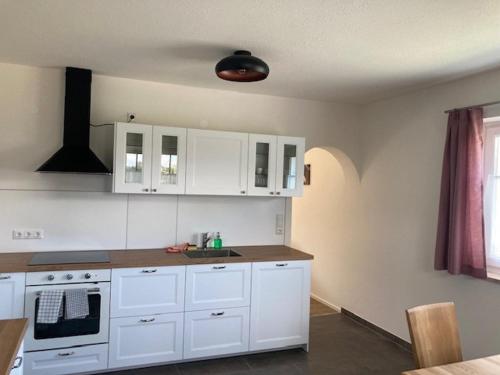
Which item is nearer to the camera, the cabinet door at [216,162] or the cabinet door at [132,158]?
the cabinet door at [132,158]

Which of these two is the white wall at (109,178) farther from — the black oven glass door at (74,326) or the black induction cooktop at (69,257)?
the black oven glass door at (74,326)

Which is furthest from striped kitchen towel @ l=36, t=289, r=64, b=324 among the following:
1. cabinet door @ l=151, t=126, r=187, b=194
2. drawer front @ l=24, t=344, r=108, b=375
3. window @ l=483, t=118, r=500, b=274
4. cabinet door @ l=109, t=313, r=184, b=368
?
window @ l=483, t=118, r=500, b=274

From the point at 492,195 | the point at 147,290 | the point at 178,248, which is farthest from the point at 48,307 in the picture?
the point at 492,195

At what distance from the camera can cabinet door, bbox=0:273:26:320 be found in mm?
2619

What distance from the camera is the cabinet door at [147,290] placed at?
289 cm

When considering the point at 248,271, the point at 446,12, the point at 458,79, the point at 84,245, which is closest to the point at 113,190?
the point at 84,245

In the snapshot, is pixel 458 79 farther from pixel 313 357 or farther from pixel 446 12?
pixel 313 357

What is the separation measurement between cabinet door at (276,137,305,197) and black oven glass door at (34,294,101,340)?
1.83 meters

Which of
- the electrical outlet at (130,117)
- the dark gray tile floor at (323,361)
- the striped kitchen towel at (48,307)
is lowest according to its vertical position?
the dark gray tile floor at (323,361)

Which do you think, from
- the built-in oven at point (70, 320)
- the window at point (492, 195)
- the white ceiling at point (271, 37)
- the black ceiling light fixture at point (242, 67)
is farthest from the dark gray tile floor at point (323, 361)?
the white ceiling at point (271, 37)

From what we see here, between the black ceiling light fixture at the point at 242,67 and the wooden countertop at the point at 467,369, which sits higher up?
the black ceiling light fixture at the point at 242,67

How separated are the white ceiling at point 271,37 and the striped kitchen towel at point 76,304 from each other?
1.73 meters

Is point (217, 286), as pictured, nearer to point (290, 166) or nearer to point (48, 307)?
point (48, 307)

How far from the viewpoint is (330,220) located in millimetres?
4812
